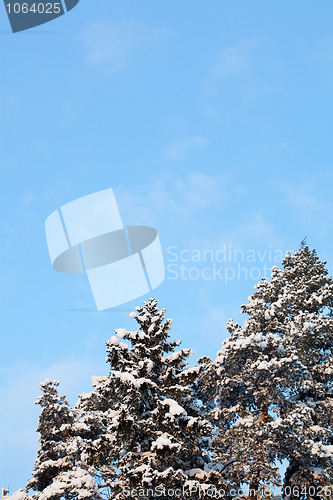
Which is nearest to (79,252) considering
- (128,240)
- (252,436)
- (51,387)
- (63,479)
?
(128,240)

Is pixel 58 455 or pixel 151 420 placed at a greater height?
pixel 58 455

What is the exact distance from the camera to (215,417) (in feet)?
68.0

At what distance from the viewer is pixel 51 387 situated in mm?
25422

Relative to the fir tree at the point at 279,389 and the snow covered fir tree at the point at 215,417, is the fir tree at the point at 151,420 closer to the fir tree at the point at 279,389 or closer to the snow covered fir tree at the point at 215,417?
the snow covered fir tree at the point at 215,417

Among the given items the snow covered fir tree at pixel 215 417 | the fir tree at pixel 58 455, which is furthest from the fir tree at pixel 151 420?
the fir tree at pixel 58 455

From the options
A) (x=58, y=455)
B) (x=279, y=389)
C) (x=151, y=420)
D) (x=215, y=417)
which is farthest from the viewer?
(x=58, y=455)

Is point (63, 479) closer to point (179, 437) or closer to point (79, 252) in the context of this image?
point (179, 437)

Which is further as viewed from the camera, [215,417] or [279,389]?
[215,417]

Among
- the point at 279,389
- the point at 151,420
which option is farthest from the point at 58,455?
the point at 279,389

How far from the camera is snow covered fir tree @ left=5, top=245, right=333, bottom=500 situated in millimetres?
16641

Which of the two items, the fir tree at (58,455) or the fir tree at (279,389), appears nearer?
the fir tree at (279,389)

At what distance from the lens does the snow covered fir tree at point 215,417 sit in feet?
54.6

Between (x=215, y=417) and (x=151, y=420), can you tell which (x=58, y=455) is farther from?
(x=151, y=420)

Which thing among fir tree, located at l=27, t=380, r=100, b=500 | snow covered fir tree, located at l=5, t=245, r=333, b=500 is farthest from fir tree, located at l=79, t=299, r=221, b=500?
fir tree, located at l=27, t=380, r=100, b=500
